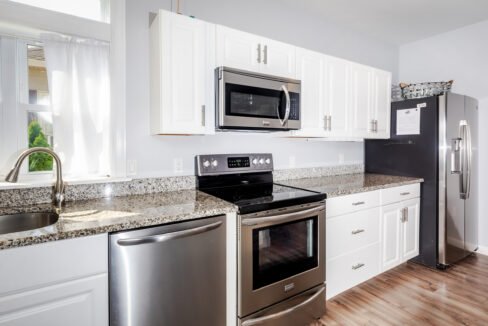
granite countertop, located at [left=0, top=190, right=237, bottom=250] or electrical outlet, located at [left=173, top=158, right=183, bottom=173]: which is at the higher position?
electrical outlet, located at [left=173, top=158, right=183, bottom=173]

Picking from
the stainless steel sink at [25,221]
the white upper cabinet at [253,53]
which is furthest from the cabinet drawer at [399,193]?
the stainless steel sink at [25,221]

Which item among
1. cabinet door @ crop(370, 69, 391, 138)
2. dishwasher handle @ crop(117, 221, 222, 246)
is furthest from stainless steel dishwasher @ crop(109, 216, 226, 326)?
cabinet door @ crop(370, 69, 391, 138)

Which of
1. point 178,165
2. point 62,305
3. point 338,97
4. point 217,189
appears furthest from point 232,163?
point 62,305

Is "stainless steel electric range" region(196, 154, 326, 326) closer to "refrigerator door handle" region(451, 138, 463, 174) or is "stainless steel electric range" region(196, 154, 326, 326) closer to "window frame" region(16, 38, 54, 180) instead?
"window frame" region(16, 38, 54, 180)

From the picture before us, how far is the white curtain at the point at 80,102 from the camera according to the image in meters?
1.75

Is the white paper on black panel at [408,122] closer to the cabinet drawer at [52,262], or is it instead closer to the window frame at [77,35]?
the window frame at [77,35]

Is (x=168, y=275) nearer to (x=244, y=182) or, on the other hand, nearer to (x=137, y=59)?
(x=244, y=182)

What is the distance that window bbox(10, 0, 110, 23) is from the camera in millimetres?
1759

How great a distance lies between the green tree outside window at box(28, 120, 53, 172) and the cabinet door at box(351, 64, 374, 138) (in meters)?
2.52

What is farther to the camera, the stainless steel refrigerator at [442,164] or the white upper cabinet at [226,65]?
the stainless steel refrigerator at [442,164]

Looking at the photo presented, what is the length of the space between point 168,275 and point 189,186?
0.85 metres

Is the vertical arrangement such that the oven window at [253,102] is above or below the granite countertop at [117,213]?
above

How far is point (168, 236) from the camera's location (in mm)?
1326

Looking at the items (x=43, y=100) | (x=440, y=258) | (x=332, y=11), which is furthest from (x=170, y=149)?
(x=440, y=258)
